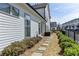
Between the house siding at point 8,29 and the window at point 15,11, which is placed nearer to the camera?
the house siding at point 8,29

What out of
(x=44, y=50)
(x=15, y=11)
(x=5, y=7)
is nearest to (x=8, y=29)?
(x=5, y=7)

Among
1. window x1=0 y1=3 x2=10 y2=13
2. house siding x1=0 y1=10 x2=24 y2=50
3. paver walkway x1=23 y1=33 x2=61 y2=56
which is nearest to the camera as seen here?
house siding x1=0 y1=10 x2=24 y2=50

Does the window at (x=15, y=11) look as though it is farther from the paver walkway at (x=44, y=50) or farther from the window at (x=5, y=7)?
the paver walkway at (x=44, y=50)

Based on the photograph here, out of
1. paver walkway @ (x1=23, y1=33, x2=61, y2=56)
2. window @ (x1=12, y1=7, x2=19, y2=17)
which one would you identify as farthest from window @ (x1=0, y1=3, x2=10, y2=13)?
paver walkway @ (x1=23, y1=33, x2=61, y2=56)

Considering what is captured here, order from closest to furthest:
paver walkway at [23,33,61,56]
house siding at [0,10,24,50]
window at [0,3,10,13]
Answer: house siding at [0,10,24,50] → window at [0,3,10,13] → paver walkway at [23,33,61,56]

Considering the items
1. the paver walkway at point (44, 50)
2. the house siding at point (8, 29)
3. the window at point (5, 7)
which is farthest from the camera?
the paver walkway at point (44, 50)

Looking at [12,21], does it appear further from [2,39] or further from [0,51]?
[0,51]

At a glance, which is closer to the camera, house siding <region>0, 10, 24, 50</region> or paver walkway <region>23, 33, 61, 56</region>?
house siding <region>0, 10, 24, 50</region>

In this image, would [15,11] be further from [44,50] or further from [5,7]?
[44,50]

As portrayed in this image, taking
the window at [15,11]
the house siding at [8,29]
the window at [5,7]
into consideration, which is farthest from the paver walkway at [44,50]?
the window at [5,7]

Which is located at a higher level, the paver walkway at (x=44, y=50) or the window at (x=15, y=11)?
the window at (x=15, y=11)

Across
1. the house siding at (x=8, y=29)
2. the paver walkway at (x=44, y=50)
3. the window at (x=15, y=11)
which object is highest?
the window at (x=15, y=11)

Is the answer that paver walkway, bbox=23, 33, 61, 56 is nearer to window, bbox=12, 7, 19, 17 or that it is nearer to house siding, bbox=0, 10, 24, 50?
house siding, bbox=0, 10, 24, 50

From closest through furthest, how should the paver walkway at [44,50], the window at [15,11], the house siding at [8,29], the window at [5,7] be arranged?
the house siding at [8,29], the window at [5,7], the paver walkway at [44,50], the window at [15,11]
